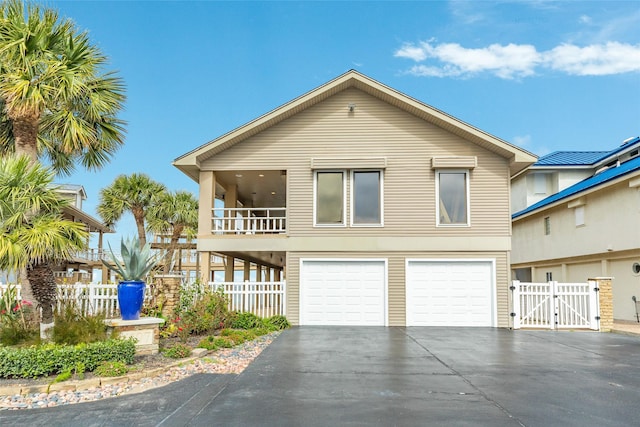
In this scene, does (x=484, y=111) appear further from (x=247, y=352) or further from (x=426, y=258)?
(x=247, y=352)

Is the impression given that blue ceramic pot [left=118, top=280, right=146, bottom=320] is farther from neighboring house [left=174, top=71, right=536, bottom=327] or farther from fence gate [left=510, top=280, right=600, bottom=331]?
fence gate [left=510, top=280, right=600, bottom=331]

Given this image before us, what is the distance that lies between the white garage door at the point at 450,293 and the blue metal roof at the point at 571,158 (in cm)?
1325

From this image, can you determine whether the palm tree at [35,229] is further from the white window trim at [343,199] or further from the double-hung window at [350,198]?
the double-hung window at [350,198]

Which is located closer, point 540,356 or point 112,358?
point 112,358

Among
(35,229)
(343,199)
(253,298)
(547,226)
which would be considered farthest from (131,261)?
(547,226)

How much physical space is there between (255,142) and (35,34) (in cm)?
713

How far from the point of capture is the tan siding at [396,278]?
1491 centimetres

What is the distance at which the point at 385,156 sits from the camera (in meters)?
15.5

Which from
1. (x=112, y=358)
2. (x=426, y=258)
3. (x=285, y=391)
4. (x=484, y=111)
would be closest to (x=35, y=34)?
(x=112, y=358)

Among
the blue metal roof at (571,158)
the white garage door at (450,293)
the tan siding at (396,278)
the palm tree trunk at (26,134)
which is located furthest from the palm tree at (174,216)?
the blue metal roof at (571,158)

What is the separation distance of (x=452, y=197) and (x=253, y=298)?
23.5ft

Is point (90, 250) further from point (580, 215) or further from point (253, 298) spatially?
point (580, 215)

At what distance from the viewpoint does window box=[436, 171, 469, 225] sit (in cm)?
1524

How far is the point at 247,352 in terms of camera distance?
988cm
